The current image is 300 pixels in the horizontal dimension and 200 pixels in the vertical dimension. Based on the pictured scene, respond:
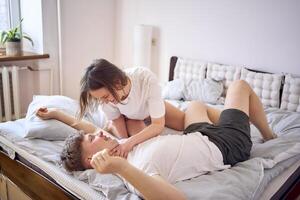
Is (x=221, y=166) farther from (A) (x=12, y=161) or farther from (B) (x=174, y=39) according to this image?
(B) (x=174, y=39)

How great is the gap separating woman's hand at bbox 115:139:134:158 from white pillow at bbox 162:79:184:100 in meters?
1.26

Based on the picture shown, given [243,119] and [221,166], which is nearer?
[221,166]

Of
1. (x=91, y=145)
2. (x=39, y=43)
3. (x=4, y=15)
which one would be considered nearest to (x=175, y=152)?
(x=91, y=145)

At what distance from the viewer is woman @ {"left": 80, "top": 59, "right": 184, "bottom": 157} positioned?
1.33 metres

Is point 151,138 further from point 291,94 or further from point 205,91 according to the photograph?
point 291,94

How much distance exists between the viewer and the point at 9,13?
290 cm

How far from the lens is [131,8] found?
3199 millimetres

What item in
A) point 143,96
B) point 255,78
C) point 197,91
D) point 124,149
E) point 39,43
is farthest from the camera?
point 39,43

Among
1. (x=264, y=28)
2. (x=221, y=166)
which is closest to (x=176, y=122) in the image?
(x=221, y=166)

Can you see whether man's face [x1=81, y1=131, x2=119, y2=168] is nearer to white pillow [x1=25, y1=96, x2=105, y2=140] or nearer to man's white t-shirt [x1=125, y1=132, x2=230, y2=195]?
man's white t-shirt [x1=125, y1=132, x2=230, y2=195]

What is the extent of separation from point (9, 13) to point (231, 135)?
2.44 m

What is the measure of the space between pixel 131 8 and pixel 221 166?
7.54 ft

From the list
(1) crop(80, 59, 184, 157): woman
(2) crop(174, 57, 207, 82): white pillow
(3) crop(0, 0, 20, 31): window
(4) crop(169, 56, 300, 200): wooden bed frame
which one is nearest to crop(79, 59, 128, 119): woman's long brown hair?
(1) crop(80, 59, 184, 157): woman

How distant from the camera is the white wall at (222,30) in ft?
7.57
